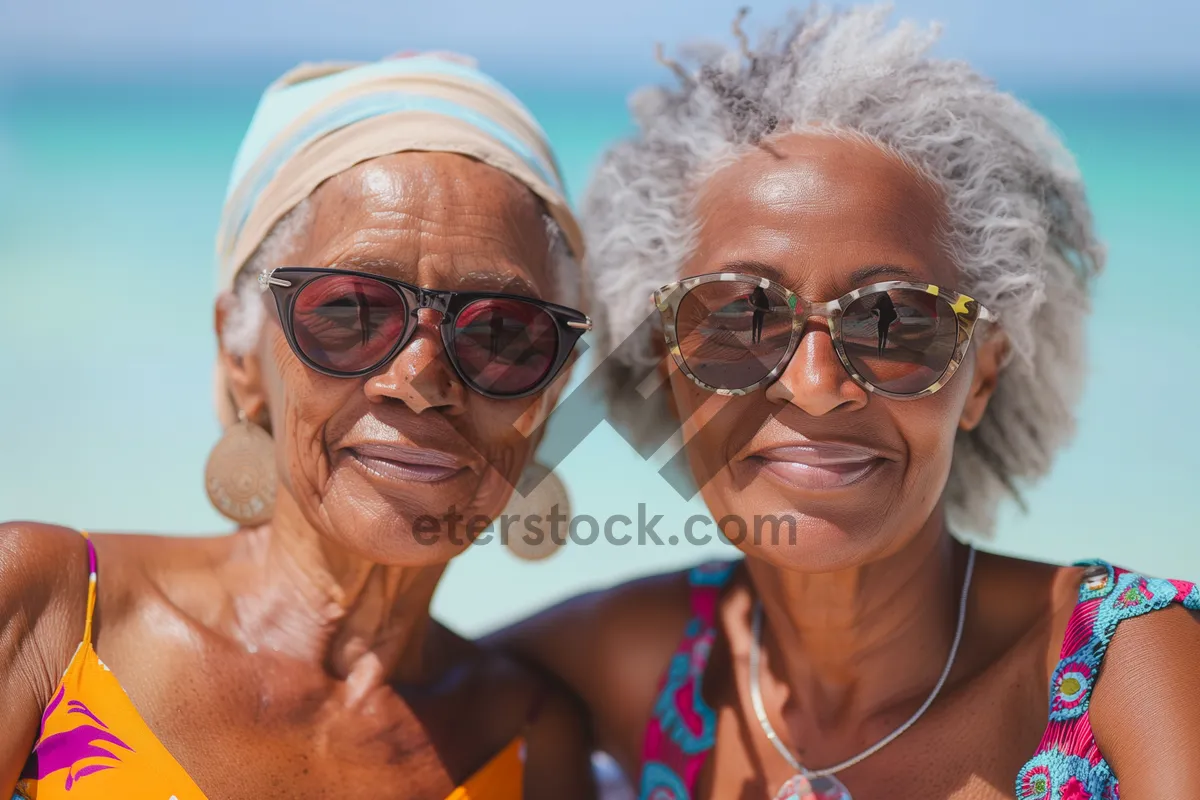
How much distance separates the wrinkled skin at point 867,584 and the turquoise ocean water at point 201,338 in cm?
279

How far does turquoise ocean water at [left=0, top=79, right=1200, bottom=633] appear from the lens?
7695mm

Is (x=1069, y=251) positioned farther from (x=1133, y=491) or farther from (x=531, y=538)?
(x=1133, y=491)

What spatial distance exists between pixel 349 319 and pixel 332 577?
71 centimetres

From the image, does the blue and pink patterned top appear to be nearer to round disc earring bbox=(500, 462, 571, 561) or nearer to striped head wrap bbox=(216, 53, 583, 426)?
round disc earring bbox=(500, 462, 571, 561)

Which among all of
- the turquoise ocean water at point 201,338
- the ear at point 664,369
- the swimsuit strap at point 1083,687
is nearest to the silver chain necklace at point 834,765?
the swimsuit strap at point 1083,687

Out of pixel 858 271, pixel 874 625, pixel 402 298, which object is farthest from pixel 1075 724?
pixel 402 298

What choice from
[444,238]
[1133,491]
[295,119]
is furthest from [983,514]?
[1133,491]

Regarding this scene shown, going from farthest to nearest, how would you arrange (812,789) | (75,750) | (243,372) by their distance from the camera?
1. (243,372)
2. (812,789)
3. (75,750)

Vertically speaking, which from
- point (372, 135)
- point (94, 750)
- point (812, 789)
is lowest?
point (812, 789)

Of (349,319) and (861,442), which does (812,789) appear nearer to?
(861,442)

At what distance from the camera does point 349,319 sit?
2607mm

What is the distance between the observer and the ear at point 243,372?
2.96m

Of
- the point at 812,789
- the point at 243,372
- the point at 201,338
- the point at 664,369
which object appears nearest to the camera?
the point at 812,789

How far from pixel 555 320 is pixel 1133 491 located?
20.4 ft
